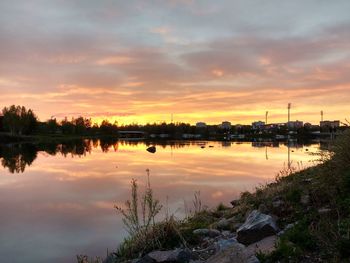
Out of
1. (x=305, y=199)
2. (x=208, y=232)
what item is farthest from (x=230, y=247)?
(x=305, y=199)

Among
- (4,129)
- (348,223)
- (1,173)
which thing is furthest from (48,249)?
(4,129)

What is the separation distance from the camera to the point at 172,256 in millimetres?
7953

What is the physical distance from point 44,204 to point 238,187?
38.8ft

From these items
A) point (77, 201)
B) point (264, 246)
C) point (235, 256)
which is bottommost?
point (77, 201)

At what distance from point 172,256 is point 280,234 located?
2.18 metres

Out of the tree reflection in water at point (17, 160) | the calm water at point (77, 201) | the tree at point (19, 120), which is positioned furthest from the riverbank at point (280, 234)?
the tree at point (19, 120)

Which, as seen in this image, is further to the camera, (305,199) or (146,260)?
(305,199)

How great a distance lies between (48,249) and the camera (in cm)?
1380

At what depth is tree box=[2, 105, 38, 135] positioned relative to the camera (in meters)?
150

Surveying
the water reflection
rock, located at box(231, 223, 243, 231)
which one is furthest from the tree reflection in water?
rock, located at box(231, 223, 243, 231)

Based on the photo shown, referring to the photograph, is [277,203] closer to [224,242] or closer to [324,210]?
[324,210]

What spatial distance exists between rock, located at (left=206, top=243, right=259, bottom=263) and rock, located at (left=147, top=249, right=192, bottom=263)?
89cm

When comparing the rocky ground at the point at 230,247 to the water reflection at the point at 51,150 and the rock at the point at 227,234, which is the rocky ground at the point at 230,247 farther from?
the water reflection at the point at 51,150

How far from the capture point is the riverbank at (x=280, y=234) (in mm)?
6879
